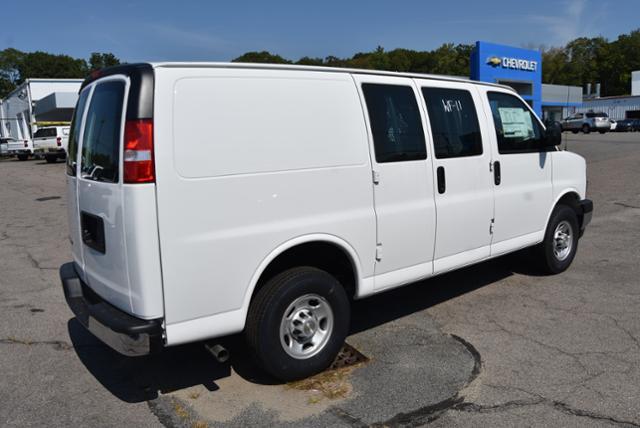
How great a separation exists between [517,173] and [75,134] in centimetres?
395

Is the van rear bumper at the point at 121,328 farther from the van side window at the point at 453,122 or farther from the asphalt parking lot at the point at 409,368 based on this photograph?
the van side window at the point at 453,122

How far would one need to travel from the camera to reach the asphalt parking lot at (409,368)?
344 cm

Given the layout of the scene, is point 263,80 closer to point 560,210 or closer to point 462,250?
point 462,250

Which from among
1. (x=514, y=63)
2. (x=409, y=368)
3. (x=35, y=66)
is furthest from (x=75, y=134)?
(x=35, y=66)

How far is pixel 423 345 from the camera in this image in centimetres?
446

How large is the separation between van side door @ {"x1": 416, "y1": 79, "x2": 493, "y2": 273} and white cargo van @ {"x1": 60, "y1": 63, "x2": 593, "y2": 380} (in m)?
0.02

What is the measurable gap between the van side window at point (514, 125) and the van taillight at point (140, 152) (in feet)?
10.9

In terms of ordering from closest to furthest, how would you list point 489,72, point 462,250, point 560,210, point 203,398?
point 203,398 < point 462,250 < point 560,210 < point 489,72

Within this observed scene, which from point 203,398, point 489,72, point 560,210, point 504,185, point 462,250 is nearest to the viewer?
point 203,398

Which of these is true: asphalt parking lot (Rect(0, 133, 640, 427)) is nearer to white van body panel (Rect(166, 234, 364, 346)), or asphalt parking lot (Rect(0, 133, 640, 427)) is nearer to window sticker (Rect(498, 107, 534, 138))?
white van body panel (Rect(166, 234, 364, 346))

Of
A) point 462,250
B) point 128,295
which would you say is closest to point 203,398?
point 128,295

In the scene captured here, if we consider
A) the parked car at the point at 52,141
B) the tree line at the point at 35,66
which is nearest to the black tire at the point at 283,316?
the parked car at the point at 52,141

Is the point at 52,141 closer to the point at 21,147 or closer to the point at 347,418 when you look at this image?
the point at 21,147

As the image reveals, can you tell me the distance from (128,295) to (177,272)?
339 millimetres
